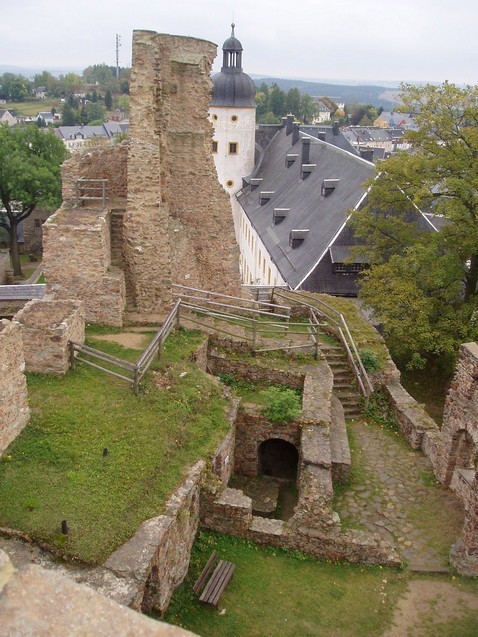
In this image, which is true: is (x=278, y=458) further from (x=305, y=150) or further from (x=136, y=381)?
(x=305, y=150)

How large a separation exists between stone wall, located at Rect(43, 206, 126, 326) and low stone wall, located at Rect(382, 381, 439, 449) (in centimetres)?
776

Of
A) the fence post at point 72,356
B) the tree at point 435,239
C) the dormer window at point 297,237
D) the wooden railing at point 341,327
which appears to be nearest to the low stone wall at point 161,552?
the fence post at point 72,356

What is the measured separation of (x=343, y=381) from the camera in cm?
1627

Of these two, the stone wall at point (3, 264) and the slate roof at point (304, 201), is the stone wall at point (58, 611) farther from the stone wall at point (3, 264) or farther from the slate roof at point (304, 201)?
the stone wall at point (3, 264)

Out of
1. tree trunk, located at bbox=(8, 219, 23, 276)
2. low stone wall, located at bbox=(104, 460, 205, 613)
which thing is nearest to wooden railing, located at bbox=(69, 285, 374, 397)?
low stone wall, located at bbox=(104, 460, 205, 613)

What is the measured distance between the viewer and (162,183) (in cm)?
1645

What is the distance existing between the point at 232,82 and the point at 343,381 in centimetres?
3470

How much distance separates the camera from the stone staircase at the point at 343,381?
51.4 ft

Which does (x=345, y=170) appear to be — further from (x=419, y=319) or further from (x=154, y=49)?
(x=154, y=49)

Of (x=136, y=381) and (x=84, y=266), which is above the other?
(x=84, y=266)

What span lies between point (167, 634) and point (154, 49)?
48.0ft

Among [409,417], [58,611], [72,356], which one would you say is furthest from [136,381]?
[58,611]

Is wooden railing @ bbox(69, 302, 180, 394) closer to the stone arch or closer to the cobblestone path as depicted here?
the stone arch

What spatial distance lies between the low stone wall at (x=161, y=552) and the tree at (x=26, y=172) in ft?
97.3
